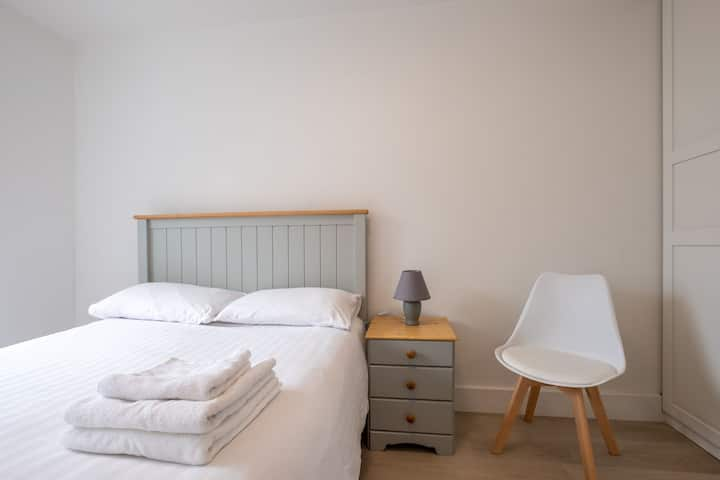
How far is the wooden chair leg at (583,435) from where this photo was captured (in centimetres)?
139

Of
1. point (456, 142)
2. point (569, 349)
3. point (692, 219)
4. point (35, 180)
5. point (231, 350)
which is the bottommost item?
point (569, 349)

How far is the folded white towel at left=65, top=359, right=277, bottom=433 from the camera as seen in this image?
696 millimetres

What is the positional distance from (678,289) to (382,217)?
1.64 meters

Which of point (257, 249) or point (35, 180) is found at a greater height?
point (35, 180)

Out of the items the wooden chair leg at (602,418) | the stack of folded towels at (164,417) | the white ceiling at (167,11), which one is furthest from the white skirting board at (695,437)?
the white ceiling at (167,11)

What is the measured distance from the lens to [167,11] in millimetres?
2180

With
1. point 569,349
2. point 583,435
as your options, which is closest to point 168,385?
point 583,435

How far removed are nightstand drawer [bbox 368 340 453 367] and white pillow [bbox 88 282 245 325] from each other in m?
0.93

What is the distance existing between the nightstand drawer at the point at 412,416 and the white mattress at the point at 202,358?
→ 13 centimetres

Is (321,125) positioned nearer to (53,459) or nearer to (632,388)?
(53,459)

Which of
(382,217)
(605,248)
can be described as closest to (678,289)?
(605,248)

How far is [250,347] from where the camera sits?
1453mm

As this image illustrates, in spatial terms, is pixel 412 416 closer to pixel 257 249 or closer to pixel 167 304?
pixel 257 249

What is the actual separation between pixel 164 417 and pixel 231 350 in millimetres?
737
